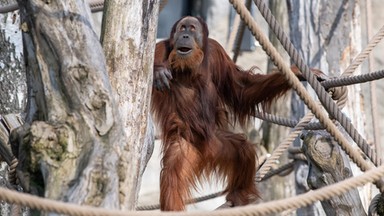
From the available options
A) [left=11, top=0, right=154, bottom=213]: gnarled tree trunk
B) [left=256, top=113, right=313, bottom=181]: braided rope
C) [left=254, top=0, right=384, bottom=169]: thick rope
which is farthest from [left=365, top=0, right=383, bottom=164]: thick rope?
[left=11, top=0, right=154, bottom=213]: gnarled tree trunk

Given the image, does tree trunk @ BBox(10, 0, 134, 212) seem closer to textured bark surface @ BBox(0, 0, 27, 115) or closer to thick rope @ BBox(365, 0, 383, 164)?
textured bark surface @ BBox(0, 0, 27, 115)

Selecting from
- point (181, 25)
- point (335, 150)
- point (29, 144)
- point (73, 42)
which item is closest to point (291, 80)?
point (335, 150)

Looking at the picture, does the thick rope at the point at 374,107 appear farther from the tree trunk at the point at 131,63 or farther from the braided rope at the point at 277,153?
the tree trunk at the point at 131,63

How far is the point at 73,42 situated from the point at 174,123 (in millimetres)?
1607

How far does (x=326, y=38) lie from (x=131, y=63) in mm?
2818

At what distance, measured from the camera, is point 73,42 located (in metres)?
2.49

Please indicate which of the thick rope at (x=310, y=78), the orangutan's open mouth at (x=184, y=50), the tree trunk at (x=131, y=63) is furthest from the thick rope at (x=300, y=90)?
the orangutan's open mouth at (x=184, y=50)

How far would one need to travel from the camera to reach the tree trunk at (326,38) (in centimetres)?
535

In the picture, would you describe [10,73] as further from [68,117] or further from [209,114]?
[68,117]

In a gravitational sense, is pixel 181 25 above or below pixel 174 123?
above

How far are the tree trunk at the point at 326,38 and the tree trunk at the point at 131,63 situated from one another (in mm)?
2602

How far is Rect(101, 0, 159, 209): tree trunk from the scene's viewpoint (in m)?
2.80

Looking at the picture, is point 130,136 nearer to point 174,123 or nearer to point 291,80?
point 291,80

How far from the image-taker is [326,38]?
5.40m
